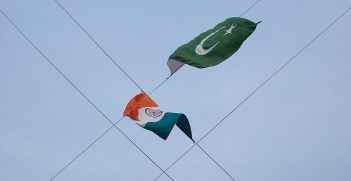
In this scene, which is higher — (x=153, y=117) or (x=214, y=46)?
(x=214, y=46)

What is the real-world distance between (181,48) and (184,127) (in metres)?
1.89

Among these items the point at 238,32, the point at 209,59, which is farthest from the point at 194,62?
the point at 238,32

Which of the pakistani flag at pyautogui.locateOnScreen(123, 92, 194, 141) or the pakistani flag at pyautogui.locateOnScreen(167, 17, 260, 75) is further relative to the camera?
the pakistani flag at pyautogui.locateOnScreen(123, 92, 194, 141)

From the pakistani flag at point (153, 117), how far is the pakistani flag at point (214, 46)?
110cm

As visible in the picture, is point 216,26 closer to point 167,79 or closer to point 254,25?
point 254,25

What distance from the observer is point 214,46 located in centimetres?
1370

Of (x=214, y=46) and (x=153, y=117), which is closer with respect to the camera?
(x=214, y=46)

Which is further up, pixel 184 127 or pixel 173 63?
pixel 173 63

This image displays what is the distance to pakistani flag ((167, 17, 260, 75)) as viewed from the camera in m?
13.5

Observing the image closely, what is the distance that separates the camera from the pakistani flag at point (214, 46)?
1353cm

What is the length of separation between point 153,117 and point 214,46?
224 centimetres

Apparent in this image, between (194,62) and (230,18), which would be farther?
(230,18)

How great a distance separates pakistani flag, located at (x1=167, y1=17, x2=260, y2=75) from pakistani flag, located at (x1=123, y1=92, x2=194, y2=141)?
3.60 ft

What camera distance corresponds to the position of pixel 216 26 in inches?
575
